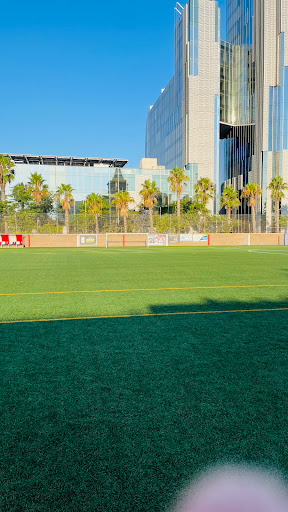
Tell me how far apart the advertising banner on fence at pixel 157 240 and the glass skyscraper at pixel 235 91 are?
3459cm

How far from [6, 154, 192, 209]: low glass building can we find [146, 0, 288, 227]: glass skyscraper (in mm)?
6951

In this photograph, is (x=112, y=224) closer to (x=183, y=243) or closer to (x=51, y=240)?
(x=51, y=240)

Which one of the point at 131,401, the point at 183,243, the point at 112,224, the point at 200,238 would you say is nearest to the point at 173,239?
the point at 183,243

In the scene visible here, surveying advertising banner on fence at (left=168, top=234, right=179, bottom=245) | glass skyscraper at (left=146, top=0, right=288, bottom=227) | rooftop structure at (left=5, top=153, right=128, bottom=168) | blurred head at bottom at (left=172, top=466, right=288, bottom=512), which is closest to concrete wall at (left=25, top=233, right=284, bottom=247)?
advertising banner on fence at (left=168, top=234, right=179, bottom=245)

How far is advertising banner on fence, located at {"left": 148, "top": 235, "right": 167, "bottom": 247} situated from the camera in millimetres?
39281

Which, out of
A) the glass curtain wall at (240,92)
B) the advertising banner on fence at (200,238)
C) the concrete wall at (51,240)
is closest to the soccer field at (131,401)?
the concrete wall at (51,240)

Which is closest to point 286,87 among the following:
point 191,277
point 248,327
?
point 191,277

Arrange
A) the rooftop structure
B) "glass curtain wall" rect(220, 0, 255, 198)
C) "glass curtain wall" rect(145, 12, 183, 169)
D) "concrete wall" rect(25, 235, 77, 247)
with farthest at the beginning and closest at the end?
"glass curtain wall" rect(145, 12, 183, 169)
"glass curtain wall" rect(220, 0, 255, 198)
the rooftop structure
"concrete wall" rect(25, 235, 77, 247)

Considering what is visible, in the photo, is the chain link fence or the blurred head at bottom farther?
A: the chain link fence

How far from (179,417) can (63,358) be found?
5.74 ft

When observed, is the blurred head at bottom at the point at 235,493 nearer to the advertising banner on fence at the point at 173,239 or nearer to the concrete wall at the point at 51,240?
the advertising banner on fence at the point at 173,239

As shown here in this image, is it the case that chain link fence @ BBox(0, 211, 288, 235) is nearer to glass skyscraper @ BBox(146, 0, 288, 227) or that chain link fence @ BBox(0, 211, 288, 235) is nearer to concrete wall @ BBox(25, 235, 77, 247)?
concrete wall @ BBox(25, 235, 77, 247)

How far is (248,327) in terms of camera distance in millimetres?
5281

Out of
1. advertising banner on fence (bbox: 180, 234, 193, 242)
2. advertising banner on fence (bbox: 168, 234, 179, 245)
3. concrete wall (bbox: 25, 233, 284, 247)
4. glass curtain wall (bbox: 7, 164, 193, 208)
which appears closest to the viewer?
concrete wall (bbox: 25, 233, 284, 247)
